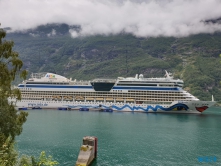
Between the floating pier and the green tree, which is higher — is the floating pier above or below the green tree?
below

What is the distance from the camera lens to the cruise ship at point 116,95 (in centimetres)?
6269

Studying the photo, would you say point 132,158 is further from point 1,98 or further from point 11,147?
point 1,98

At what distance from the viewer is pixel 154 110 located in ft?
209

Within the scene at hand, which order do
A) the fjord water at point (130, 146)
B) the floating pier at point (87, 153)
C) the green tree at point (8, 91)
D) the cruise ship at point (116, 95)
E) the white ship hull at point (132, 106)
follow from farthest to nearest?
the cruise ship at point (116, 95) < the white ship hull at point (132, 106) < the fjord water at point (130, 146) < the floating pier at point (87, 153) < the green tree at point (8, 91)

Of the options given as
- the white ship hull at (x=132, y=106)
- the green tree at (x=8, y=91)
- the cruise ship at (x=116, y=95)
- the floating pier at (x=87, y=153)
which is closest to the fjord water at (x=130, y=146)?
the floating pier at (x=87, y=153)

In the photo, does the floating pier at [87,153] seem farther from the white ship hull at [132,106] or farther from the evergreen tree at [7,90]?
the white ship hull at [132,106]

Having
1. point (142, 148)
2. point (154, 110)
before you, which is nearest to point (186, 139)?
point (142, 148)

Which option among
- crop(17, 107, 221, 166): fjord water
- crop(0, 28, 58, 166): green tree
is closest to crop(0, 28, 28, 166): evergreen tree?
crop(0, 28, 58, 166): green tree

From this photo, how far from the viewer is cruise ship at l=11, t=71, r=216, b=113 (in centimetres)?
6269

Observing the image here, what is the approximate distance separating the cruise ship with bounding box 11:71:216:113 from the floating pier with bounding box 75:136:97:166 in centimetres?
4535

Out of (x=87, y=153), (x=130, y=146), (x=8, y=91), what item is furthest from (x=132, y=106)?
(x=8, y=91)

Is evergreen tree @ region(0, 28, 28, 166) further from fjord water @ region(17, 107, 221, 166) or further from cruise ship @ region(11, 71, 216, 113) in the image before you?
cruise ship @ region(11, 71, 216, 113)

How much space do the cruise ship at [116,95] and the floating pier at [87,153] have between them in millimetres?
45347

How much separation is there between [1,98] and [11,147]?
2.77m
